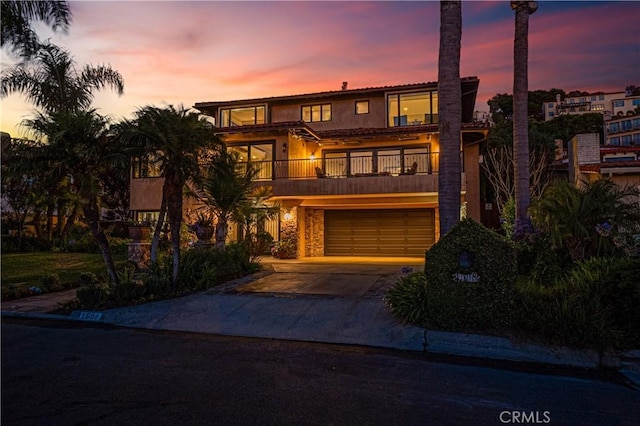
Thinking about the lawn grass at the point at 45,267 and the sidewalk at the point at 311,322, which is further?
the lawn grass at the point at 45,267

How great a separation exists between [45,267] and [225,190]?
23.5 ft

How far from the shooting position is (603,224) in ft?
25.5

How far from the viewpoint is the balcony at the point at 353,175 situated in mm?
17500

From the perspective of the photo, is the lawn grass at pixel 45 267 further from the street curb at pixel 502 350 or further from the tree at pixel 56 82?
the street curb at pixel 502 350

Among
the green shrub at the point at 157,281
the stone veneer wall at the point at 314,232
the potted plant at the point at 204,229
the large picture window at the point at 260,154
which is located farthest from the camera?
the stone veneer wall at the point at 314,232

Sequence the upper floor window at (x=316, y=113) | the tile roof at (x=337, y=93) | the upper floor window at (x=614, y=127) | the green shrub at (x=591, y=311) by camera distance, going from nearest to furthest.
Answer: the green shrub at (x=591, y=311)
the tile roof at (x=337, y=93)
the upper floor window at (x=316, y=113)
the upper floor window at (x=614, y=127)

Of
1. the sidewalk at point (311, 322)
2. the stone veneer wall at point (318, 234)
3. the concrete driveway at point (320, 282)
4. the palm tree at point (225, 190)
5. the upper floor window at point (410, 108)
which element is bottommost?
the sidewalk at point (311, 322)

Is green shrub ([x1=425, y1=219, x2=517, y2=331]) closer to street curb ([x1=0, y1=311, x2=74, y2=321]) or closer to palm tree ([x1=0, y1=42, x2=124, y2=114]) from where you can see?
street curb ([x1=0, y1=311, x2=74, y2=321])

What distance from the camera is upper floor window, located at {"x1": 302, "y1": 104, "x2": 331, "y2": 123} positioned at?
22.3m

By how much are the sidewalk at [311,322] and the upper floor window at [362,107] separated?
46.3 feet

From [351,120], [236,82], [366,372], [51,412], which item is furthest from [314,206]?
[51,412]

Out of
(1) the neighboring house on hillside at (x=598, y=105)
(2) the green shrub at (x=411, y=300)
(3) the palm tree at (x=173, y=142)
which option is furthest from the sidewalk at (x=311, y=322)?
(1) the neighboring house on hillside at (x=598, y=105)

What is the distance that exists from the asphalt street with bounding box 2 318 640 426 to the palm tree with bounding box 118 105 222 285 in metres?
4.58

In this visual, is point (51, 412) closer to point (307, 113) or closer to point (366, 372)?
point (366, 372)
